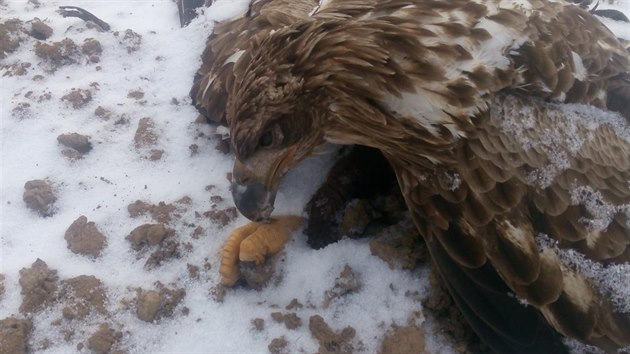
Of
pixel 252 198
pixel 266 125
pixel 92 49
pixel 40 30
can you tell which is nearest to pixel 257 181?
pixel 252 198

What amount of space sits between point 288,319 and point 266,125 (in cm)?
68

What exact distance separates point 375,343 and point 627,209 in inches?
37.1

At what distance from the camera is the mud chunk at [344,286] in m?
2.21

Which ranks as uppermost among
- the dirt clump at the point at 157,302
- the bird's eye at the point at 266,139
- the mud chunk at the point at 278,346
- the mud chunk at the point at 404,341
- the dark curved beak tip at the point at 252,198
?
the bird's eye at the point at 266,139

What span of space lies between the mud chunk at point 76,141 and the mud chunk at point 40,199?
250 mm

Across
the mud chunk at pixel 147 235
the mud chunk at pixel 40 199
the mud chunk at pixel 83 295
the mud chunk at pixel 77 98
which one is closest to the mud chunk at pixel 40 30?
the mud chunk at pixel 77 98

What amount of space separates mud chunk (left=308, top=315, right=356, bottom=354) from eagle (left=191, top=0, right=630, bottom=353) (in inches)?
15.3

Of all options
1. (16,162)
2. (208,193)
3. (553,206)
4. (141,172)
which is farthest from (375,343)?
(16,162)

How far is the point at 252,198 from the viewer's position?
2061 millimetres

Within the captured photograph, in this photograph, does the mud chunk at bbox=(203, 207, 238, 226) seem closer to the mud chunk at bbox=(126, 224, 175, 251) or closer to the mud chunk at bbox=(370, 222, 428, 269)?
the mud chunk at bbox=(126, 224, 175, 251)

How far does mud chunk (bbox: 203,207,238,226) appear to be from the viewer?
242 centimetres

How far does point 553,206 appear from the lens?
77.4 inches

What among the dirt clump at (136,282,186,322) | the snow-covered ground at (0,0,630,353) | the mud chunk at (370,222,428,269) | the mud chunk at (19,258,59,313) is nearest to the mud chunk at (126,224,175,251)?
the snow-covered ground at (0,0,630,353)

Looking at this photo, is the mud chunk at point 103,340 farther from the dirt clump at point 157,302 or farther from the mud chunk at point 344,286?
the mud chunk at point 344,286
